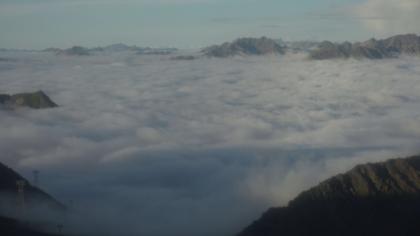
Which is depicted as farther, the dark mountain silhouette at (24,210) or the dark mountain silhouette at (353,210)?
the dark mountain silhouette at (353,210)

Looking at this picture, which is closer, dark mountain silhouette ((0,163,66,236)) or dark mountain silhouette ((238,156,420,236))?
dark mountain silhouette ((0,163,66,236))

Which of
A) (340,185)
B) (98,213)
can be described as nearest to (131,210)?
(98,213)

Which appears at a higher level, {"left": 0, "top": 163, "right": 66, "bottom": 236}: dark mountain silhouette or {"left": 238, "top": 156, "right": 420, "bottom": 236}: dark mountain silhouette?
{"left": 0, "top": 163, "right": 66, "bottom": 236}: dark mountain silhouette

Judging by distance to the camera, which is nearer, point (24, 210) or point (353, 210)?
point (24, 210)

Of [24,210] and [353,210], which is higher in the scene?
[24,210]
